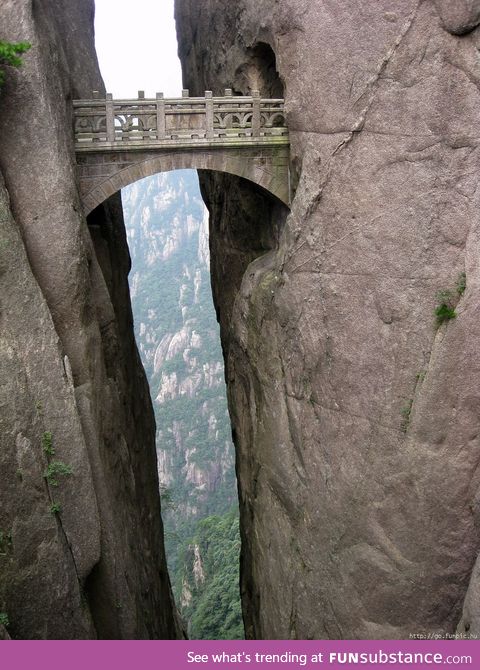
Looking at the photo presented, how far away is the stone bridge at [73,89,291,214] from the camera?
1435 cm

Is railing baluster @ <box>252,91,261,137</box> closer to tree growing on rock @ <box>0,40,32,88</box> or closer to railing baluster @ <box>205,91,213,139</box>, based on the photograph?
railing baluster @ <box>205,91,213,139</box>

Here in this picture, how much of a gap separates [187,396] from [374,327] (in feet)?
260

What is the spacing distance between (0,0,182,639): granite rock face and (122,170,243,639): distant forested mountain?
1235 cm

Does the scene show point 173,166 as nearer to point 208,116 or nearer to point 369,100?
point 208,116

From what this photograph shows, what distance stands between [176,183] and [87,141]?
513 ft

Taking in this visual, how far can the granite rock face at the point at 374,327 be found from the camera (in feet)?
40.7

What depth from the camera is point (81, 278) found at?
44.1 feet

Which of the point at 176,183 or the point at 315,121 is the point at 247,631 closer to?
the point at 315,121

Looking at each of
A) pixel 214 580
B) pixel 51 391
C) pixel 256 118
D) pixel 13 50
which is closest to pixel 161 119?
pixel 256 118

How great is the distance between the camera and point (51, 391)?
12398 mm

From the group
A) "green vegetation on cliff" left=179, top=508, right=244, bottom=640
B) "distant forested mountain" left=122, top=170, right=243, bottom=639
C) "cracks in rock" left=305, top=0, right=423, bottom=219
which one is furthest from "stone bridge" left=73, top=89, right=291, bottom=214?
"green vegetation on cliff" left=179, top=508, right=244, bottom=640

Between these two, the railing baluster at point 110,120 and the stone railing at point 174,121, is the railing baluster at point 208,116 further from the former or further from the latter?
the railing baluster at point 110,120

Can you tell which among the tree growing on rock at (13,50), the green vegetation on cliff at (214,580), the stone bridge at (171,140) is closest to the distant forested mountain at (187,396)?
A: the green vegetation on cliff at (214,580)
